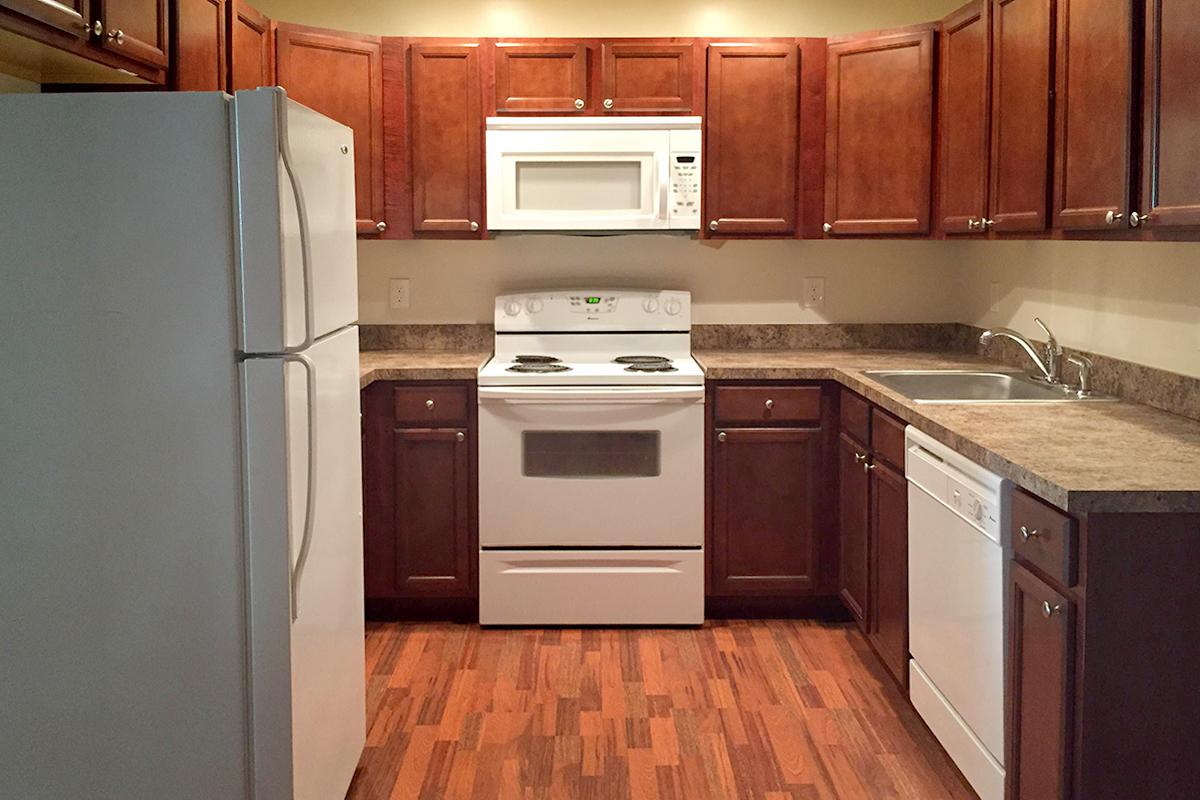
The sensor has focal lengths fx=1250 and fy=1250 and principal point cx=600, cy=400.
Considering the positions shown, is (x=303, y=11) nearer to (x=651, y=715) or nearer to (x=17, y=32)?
(x=17, y=32)

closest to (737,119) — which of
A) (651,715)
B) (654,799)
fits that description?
(651,715)

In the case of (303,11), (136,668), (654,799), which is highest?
(303,11)

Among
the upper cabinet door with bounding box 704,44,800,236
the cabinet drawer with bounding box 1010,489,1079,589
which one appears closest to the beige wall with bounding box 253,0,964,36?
the upper cabinet door with bounding box 704,44,800,236

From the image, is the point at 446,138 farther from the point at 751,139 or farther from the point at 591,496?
the point at 591,496

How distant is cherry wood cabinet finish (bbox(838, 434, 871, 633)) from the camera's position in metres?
3.84

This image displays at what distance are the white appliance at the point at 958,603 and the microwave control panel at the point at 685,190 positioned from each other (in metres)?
1.38

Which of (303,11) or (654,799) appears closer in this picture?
(654,799)

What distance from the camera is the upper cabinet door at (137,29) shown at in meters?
2.62

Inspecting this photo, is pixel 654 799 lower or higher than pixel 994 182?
lower

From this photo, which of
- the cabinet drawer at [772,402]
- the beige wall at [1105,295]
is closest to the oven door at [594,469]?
the cabinet drawer at [772,402]

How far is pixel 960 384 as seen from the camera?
3977 millimetres

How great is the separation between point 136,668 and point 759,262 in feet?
9.95

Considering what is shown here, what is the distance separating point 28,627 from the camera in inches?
91.7

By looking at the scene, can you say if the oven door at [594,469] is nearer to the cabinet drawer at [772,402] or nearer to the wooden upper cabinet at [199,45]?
the cabinet drawer at [772,402]
